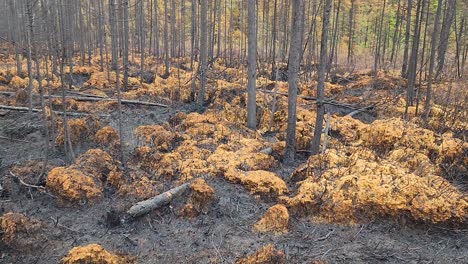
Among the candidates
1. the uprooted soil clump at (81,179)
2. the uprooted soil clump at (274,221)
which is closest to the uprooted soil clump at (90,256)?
the uprooted soil clump at (81,179)

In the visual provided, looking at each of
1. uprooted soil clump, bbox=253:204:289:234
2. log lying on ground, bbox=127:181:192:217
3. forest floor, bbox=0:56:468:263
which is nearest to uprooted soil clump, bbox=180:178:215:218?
forest floor, bbox=0:56:468:263

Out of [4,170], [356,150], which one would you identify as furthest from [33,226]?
[356,150]

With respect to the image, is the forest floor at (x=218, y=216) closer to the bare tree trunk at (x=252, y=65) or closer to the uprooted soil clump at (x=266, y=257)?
the uprooted soil clump at (x=266, y=257)

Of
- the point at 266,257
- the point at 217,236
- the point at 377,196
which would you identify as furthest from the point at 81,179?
the point at 377,196

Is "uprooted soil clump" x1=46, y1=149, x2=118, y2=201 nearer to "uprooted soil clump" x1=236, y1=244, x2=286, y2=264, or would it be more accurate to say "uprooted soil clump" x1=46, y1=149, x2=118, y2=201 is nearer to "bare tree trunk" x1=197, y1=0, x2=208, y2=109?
"uprooted soil clump" x1=236, y1=244, x2=286, y2=264

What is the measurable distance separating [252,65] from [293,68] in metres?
2.91

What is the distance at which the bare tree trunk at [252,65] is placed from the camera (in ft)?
32.2

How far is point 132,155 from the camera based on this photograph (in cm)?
832

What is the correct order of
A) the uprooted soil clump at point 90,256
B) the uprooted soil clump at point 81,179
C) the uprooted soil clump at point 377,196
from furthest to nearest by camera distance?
the uprooted soil clump at point 81,179, the uprooted soil clump at point 377,196, the uprooted soil clump at point 90,256

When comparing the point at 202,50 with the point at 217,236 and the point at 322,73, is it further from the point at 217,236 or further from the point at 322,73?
the point at 217,236

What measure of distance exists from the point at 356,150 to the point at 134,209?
4.76 meters

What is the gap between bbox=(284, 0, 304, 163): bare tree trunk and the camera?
7.34 meters

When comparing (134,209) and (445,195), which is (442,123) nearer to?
(445,195)

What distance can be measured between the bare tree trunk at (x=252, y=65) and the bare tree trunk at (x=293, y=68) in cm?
220
